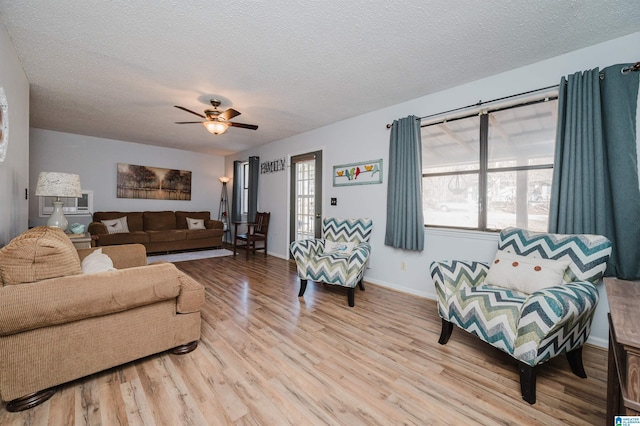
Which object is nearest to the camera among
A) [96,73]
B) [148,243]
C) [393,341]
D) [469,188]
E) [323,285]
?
[393,341]

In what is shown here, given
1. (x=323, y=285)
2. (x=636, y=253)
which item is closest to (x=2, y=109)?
(x=323, y=285)

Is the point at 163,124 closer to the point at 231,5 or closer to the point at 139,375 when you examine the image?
the point at 231,5

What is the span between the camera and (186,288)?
6.12ft

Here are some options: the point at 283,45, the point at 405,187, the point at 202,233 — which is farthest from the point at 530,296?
the point at 202,233

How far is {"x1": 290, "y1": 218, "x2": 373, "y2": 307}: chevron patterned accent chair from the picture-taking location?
2.85m

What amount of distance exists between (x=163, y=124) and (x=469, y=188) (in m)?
4.70

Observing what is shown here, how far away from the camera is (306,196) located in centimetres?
475

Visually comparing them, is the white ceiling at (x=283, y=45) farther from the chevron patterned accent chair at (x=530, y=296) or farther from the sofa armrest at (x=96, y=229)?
the sofa armrest at (x=96, y=229)

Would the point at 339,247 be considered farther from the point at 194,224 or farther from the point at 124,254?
the point at 194,224

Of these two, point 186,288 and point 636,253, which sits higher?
point 636,253

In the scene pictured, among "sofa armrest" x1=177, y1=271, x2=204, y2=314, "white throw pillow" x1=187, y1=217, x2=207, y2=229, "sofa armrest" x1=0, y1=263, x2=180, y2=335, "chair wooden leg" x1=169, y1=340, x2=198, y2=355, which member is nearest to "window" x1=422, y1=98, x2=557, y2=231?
"sofa armrest" x1=177, y1=271, x2=204, y2=314

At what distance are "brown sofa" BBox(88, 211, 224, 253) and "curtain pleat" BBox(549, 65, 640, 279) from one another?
601 centimetres

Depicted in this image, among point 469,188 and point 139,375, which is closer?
point 139,375

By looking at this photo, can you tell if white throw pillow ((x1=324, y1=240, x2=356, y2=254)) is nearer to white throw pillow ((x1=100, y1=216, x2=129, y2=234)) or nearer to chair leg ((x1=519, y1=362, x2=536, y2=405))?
chair leg ((x1=519, y1=362, x2=536, y2=405))
